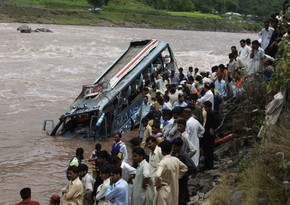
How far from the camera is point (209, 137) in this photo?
31.1 ft

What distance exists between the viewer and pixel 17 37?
155 ft

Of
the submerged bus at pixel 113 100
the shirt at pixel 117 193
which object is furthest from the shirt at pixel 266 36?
the shirt at pixel 117 193

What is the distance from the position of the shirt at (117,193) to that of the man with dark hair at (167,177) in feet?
1.39

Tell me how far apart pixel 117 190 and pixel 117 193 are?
0.13 feet

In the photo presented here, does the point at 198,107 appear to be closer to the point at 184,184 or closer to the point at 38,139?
the point at 184,184

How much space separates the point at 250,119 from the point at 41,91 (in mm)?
14918

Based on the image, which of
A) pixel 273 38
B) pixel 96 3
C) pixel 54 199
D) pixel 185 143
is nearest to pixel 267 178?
pixel 185 143

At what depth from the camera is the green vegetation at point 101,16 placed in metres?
74.8

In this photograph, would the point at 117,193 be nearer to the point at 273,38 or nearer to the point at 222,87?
the point at 222,87

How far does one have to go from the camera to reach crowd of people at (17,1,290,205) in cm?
664

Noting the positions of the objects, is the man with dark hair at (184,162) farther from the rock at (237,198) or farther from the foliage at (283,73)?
the foliage at (283,73)

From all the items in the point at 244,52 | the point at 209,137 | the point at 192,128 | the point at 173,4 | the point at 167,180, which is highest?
the point at 244,52

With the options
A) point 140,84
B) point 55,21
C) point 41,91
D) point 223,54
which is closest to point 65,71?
point 41,91

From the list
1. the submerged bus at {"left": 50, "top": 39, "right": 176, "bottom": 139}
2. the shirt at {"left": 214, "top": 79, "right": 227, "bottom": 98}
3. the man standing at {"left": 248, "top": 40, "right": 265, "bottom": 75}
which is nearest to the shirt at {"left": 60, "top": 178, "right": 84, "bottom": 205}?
the man standing at {"left": 248, "top": 40, "right": 265, "bottom": 75}
